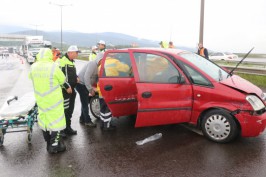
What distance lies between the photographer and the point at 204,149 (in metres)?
4.46

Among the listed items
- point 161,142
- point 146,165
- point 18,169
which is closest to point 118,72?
point 161,142

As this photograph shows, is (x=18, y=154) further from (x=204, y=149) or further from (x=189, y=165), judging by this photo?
(x=204, y=149)

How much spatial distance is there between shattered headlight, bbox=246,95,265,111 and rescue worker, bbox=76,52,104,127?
2.96 metres

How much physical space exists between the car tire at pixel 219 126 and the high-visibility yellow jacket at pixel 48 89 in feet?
8.04

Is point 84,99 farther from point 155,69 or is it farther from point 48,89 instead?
point 155,69

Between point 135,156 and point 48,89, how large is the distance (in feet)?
5.64

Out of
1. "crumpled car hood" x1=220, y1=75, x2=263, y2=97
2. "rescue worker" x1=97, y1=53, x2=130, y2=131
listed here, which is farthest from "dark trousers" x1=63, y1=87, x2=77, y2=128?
"crumpled car hood" x1=220, y1=75, x2=263, y2=97

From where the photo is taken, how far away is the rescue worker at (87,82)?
18.4ft

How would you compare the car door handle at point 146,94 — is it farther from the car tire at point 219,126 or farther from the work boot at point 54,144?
the work boot at point 54,144

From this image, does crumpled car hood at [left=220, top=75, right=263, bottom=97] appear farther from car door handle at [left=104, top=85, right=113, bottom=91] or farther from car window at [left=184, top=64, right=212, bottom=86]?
car door handle at [left=104, top=85, right=113, bottom=91]

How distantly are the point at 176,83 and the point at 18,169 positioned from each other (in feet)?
9.33

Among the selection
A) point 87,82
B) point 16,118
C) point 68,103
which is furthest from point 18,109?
point 87,82

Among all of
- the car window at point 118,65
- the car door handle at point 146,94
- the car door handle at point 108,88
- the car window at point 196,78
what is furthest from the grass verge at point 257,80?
the car door handle at point 108,88

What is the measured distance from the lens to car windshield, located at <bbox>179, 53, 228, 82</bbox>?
4.93 metres
